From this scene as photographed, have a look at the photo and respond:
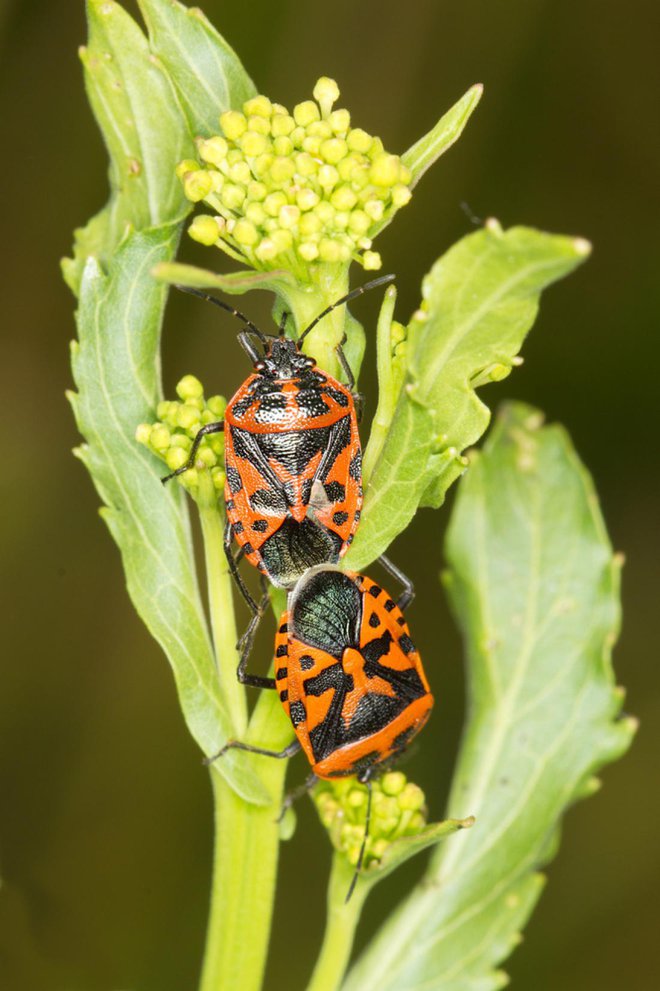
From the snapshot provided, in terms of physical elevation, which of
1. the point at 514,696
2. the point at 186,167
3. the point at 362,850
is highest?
the point at 186,167

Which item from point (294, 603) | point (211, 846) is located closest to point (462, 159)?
point (294, 603)

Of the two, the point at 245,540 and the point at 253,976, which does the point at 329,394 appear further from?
the point at 253,976

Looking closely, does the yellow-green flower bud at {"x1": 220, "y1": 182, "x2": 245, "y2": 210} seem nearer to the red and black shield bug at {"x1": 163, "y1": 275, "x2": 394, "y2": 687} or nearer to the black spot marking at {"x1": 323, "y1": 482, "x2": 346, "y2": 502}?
the red and black shield bug at {"x1": 163, "y1": 275, "x2": 394, "y2": 687}

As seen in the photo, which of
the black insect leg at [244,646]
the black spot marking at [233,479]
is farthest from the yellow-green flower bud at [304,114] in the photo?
the black insect leg at [244,646]

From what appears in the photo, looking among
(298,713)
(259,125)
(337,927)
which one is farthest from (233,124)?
(337,927)

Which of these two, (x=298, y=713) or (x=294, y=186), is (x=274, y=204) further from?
(x=298, y=713)
